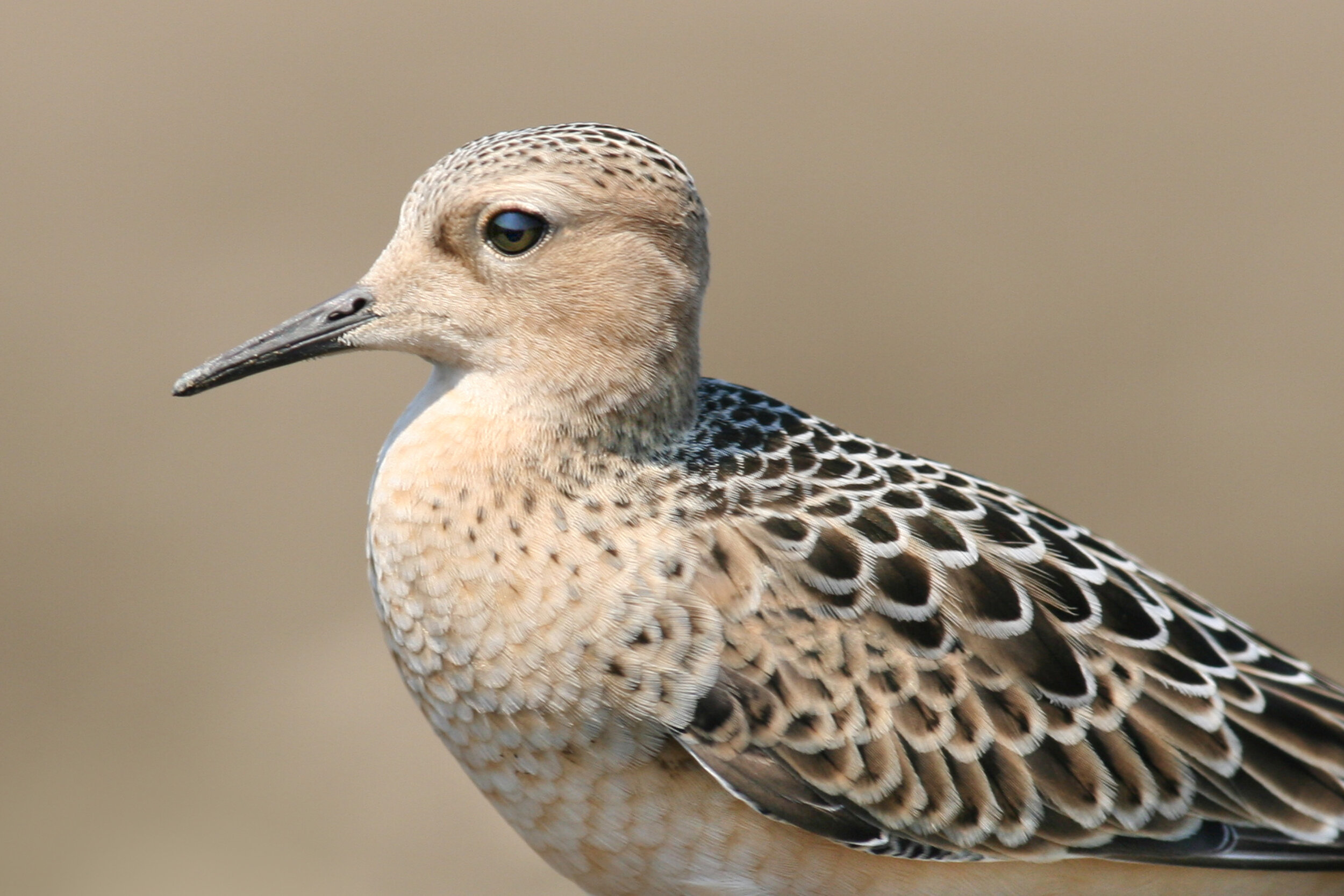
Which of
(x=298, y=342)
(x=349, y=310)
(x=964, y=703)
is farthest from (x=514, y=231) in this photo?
(x=964, y=703)

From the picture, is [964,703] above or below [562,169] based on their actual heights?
below

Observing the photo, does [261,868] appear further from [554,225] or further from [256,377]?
[554,225]

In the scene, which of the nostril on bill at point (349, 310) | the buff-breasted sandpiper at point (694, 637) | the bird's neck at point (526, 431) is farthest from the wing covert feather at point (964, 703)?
the nostril on bill at point (349, 310)

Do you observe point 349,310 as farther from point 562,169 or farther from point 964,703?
point 964,703

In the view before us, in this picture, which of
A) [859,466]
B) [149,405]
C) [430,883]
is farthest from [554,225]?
[149,405]

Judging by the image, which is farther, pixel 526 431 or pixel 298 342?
pixel 298 342

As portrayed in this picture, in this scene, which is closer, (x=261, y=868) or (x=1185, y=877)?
(x=1185, y=877)
